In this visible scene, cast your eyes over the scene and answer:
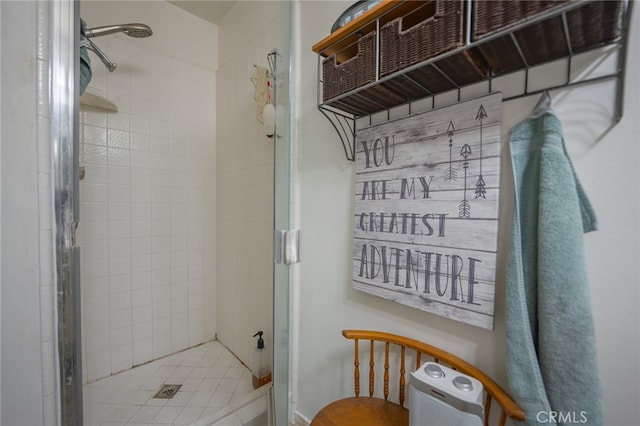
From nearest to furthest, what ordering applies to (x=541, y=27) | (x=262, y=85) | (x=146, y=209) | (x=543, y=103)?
(x=541, y=27) → (x=543, y=103) → (x=262, y=85) → (x=146, y=209)

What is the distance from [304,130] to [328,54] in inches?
15.5

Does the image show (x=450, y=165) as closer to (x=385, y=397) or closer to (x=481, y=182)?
(x=481, y=182)

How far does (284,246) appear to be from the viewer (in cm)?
109

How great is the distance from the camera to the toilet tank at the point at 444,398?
0.56 metres

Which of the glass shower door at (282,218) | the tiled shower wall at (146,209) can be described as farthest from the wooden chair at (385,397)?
the tiled shower wall at (146,209)

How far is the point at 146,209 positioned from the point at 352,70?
164cm

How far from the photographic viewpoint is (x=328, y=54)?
2.76 feet

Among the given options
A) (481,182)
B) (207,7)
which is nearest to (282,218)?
(481,182)

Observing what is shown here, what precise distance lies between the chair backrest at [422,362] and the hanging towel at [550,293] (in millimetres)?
44

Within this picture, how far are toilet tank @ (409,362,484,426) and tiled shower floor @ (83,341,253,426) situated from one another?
1.12 metres

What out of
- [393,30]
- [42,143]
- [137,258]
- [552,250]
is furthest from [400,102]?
[137,258]

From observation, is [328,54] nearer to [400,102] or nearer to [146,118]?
[400,102]

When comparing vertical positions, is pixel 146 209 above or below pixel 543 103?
below

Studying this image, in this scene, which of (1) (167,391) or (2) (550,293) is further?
(1) (167,391)
